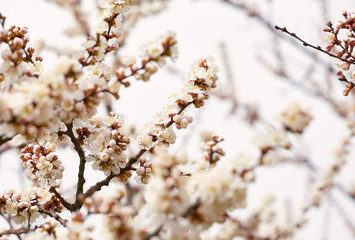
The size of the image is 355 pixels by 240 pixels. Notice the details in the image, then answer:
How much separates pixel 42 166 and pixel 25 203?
0.26 meters

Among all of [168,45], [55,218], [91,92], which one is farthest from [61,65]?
[55,218]

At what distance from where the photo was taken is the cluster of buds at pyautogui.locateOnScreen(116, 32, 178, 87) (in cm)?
165

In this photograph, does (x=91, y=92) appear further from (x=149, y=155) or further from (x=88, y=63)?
(x=149, y=155)

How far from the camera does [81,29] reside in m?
7.66

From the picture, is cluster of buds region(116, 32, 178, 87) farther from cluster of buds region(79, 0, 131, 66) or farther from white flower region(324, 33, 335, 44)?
white flower region(324, 33, 335, 44)

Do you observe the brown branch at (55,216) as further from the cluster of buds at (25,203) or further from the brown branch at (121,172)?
the brown branch at (121,172)

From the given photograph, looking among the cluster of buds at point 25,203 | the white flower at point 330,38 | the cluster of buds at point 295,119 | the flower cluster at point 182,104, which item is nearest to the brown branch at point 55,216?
the cluster of buds at point 25,203

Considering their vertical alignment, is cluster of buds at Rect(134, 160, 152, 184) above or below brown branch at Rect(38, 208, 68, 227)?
above

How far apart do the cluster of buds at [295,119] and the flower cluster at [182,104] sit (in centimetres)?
66

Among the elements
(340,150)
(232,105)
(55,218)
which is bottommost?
(55,218)

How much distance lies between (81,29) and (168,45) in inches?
263

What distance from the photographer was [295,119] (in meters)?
1.54

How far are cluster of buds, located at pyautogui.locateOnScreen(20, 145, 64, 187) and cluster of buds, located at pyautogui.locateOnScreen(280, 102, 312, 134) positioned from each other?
58.8 inches

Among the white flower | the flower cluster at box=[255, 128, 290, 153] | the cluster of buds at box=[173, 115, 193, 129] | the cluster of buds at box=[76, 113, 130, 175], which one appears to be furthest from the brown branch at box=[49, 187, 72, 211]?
the white flower
